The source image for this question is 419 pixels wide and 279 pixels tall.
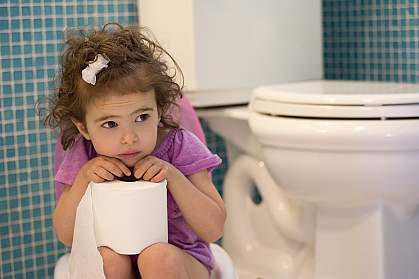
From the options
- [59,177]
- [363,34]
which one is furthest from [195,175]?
[363,34]

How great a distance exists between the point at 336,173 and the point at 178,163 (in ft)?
1.31

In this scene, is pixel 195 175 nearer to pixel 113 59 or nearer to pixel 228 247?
pixel 113 59

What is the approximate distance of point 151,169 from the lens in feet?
4.30

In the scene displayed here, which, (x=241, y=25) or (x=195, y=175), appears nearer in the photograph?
(x=195, y=175)

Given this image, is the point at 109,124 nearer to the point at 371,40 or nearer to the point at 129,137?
the point at 129,137

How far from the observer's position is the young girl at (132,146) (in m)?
1.31

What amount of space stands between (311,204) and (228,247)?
367 millimetres

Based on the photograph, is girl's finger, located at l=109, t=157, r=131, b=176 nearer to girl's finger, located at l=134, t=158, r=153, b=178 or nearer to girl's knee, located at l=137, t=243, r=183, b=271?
girl's finger, located at l=134, t=158, r=153, b=178

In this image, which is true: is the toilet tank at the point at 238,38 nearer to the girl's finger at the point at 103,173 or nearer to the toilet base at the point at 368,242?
the toilet base at the point at 368,242

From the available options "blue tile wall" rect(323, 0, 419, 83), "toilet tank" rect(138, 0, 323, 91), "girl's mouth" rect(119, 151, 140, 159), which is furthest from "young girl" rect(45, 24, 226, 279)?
"blue tile wall" rect(323, 0, 419, 83)

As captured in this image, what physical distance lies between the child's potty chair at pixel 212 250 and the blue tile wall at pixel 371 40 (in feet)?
2.57

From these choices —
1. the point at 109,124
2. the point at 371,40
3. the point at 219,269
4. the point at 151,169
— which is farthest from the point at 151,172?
the point at 371,40

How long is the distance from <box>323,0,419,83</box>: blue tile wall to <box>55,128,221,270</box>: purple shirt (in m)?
0.92

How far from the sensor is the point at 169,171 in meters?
1.34
